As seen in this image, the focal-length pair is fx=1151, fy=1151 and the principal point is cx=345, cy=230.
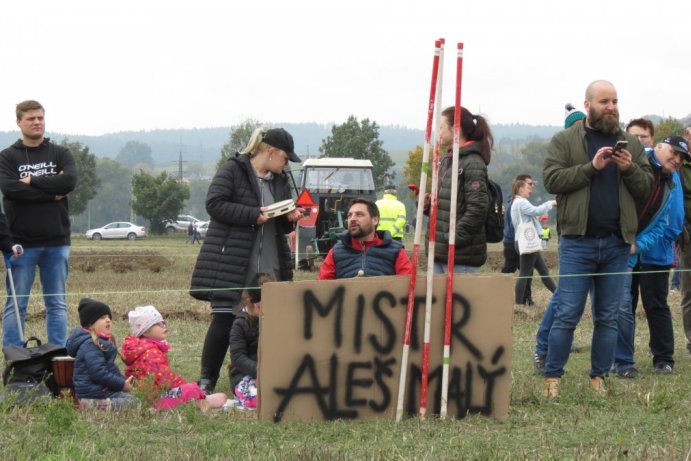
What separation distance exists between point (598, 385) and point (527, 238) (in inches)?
284

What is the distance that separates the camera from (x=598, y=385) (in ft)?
25.3

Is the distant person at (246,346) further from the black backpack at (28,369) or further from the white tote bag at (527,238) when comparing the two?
the white tote bag at (527,238)

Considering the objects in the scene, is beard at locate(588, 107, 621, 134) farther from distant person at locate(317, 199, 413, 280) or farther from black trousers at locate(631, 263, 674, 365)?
black trousers at locate(631, 263, 674, 365)

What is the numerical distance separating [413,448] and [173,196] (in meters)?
89.1

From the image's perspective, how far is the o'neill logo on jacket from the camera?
9.22 meters

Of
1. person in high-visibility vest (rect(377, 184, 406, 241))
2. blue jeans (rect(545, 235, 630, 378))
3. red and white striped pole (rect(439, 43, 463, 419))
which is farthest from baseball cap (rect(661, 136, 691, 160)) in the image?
person in high-visibility vest (rect(377, 184, 406, 241))

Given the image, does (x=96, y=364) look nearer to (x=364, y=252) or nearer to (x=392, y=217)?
(x=364, y=252)

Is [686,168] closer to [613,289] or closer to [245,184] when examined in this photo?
[613,289]

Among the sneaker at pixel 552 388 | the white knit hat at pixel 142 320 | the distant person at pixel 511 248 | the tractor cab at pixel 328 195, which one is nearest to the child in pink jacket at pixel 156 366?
the white knit hat at pixel 142 320

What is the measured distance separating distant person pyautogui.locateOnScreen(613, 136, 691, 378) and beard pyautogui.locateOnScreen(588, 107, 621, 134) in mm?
1252

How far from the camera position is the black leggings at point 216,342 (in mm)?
8219

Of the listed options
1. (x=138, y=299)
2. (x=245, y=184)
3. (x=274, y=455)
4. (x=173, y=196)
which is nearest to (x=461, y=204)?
(x=245, y=184)

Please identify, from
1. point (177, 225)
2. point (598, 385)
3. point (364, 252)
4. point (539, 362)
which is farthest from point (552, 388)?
point (177, 225)

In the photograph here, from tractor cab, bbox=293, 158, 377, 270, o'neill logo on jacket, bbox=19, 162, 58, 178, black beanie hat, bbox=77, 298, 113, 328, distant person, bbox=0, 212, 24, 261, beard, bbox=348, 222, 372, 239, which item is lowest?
tractor cab, bbox=293, 158, 377, 270
